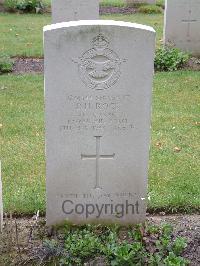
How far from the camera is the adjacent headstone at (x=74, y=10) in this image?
33.6ft

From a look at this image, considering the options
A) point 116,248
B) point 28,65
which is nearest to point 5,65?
point 28,65

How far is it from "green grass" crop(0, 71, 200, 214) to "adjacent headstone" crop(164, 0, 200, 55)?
1.33 m

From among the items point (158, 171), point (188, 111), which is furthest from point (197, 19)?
point (158, 171)

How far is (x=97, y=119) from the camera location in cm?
432

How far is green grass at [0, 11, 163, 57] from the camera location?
11320mm

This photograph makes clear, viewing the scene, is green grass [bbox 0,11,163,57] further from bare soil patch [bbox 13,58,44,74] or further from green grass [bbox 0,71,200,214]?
green grass [bbox 0,71,200,214]

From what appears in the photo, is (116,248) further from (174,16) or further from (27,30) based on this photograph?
(27,30)

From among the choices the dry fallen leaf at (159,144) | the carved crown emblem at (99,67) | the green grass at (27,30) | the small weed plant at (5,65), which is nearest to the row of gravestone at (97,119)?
the carved crown emblem at (99,67)

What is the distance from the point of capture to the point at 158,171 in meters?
5.84

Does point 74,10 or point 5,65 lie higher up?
point 74,10

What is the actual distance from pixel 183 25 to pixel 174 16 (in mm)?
263

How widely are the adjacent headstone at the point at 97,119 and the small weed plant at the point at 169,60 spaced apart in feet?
18.2

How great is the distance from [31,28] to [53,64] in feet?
33.1

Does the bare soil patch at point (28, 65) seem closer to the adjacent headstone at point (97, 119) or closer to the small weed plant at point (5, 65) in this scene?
the small weed plant at point (5, 65)
